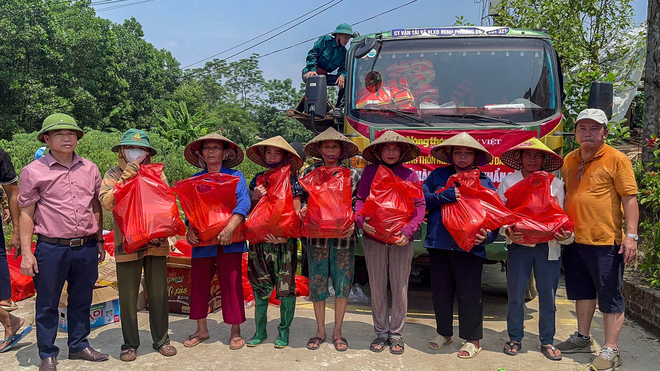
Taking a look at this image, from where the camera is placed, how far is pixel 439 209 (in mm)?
3904

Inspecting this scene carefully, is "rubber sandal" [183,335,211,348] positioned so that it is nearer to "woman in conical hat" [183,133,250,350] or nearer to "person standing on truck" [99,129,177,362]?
"woman in conical hat" [183,133,250,350]

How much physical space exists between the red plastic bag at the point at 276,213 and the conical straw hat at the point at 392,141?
70 cm

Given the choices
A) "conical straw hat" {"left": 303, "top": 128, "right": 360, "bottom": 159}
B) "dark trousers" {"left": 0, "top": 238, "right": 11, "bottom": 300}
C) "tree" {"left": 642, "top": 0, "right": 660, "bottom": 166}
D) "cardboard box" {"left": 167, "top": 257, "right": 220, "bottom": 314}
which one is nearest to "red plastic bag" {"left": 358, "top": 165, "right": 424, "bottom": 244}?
"conical straw hat" {"left": 303, "top": 128, "right": 360, "bottom": 159}

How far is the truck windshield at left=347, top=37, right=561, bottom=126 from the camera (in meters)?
4.82

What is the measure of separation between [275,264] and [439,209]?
55.1 inches

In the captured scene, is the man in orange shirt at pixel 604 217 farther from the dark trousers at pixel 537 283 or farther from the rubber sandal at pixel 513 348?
the rubber sandal at pixel 513 348

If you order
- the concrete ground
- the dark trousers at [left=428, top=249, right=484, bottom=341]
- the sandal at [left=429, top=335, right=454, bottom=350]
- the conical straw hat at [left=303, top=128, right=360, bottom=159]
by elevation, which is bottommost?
the concrete ground

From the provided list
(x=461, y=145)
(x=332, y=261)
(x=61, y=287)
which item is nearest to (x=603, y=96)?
(x=461, y=145)

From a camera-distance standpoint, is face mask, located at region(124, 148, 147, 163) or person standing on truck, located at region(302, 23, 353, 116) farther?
person standing on truck, located at region(302, 23, 353, 116)

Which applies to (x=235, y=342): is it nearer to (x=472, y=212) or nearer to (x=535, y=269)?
(x=472, y=212)

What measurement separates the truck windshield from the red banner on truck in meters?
0.16

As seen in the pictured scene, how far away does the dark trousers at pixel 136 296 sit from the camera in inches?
→ 149

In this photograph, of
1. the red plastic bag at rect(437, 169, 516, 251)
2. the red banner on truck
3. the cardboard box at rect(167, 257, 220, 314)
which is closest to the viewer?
the red plastic bag at rect(437, 169, 516, 251)

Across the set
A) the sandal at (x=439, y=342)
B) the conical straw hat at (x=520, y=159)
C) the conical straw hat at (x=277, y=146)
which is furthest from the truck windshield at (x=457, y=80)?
the sandal at (x=439, y=342)
